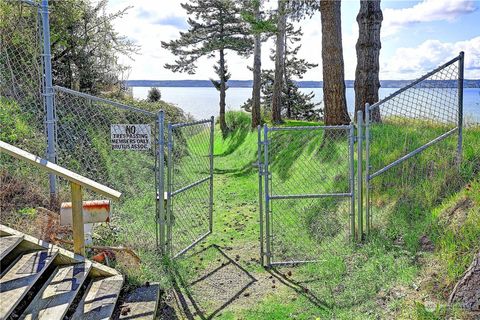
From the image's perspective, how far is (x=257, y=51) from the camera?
57.9 feet

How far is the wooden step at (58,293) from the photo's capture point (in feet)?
10.9

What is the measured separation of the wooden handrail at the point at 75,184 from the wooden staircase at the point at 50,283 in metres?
0.24

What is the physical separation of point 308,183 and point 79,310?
5585mm

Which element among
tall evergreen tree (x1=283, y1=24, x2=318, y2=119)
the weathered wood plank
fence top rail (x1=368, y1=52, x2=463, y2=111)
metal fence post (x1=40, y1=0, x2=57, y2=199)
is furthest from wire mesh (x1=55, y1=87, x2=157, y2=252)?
tall evergreen tree (x1=283, y1=24, x2=318, y2=119)

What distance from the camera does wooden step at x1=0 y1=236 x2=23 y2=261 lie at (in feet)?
12.3

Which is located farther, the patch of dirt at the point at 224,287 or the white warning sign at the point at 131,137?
the white warning sign at the point at 131,137

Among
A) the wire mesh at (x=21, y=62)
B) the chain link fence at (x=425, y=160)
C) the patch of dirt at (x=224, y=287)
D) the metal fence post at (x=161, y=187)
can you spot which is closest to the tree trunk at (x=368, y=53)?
the chain link fence at (x=425, y=160)

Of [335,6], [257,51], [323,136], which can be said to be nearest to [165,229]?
[323,136]

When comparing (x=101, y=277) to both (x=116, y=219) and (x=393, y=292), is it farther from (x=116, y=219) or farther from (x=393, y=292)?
(x=393, y=292)

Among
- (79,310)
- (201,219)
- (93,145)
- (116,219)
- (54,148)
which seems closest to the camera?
(79,310)

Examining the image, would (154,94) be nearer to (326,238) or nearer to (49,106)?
(49,106)

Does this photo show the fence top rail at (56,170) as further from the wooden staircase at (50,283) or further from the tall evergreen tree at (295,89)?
the tall evergreen tree at (295,89)

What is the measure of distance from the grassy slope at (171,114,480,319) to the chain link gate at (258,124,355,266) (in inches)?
11.5

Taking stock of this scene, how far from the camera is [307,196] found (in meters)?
5.44
